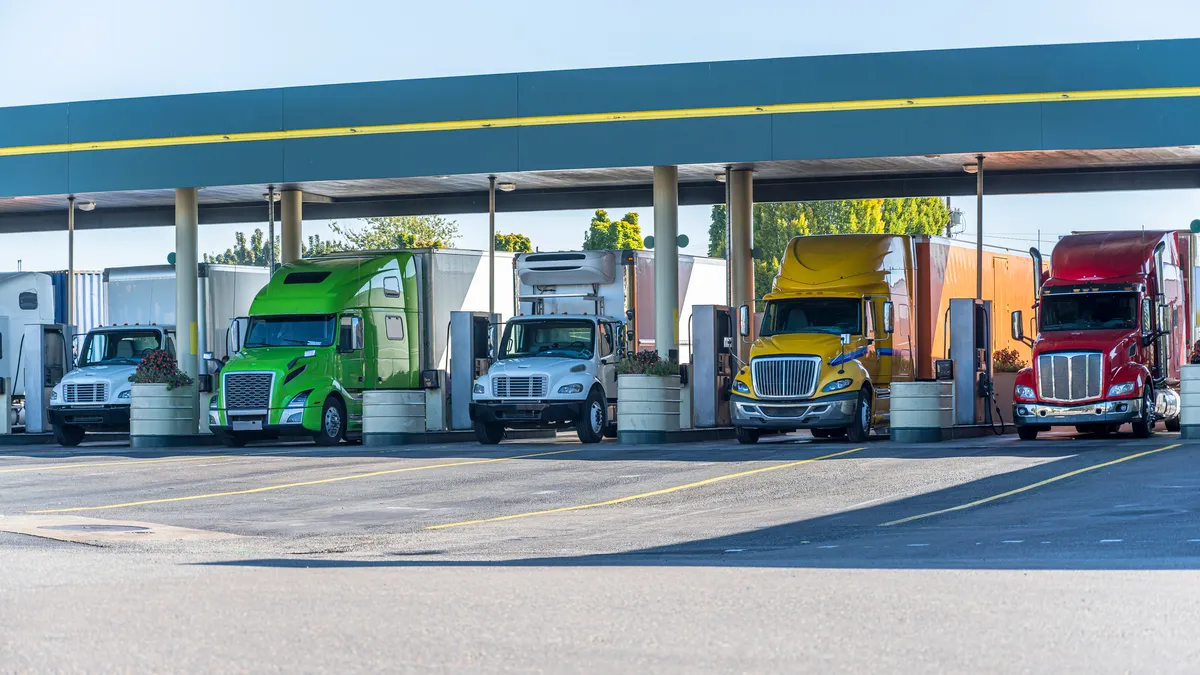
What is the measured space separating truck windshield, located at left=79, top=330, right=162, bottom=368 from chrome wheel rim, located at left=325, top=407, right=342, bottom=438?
5.13 meters

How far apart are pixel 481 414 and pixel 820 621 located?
2098 centimetres

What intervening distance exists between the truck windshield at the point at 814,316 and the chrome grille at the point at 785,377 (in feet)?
3.25

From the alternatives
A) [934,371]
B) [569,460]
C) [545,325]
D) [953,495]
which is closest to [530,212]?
[545,325]

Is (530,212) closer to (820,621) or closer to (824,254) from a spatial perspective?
(824,254)

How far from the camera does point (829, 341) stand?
27672 millimetres

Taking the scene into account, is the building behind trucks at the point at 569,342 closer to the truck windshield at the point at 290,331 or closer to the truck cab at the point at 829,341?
the truck cab at the point at 829,341

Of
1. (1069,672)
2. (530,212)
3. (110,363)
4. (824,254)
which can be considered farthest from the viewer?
(530,212)

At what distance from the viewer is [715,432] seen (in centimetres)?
3056

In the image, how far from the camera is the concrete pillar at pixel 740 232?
105 ft

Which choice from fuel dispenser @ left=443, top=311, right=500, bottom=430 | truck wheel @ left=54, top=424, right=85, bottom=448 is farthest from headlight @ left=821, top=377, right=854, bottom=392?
truck wheel @ left=54, top=424, right=85, bottom=448

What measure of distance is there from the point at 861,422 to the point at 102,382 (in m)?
14.8

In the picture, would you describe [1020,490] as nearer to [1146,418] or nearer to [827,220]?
[1146,418]

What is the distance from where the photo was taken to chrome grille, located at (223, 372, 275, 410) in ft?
96.6

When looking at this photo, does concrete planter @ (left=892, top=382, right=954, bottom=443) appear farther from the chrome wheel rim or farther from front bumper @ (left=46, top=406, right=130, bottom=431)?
front bumper @ (left=46, top=406, right=130, bottom=431)
